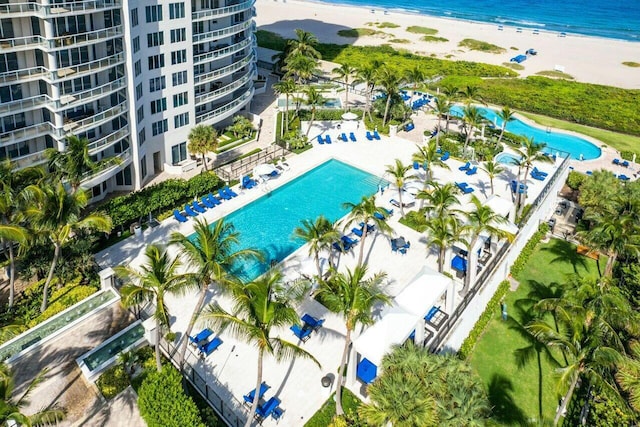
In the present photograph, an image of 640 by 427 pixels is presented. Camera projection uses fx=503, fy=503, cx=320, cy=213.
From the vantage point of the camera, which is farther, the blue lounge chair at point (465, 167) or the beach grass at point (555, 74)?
the beach grass at point (555, 74)

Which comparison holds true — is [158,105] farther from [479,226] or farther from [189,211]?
[479,226]

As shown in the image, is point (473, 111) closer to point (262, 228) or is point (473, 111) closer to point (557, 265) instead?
point (557, 265)

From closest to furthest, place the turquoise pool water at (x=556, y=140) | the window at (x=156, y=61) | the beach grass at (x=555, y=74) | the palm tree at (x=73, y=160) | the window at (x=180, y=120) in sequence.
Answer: the palm tree at (x=73, y=160) → the window at (x=156, y=61) → the window at (x=180, y=120) → the turquoise pool water at (x=556, y=140) → the beach grass at (x=555, y=74)

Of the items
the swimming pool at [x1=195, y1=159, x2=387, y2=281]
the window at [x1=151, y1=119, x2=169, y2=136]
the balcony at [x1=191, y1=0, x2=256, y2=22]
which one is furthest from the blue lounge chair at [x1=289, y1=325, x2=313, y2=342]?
the balcony at [x1=191, y1=0, x2=256, y2=22]

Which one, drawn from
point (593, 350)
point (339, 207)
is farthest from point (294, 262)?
point (593, 350)

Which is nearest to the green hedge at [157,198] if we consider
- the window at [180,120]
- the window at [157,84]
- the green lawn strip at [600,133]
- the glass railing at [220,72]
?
the window at [180,120]

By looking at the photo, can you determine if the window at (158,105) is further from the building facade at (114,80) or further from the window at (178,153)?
the window at (178,153)
